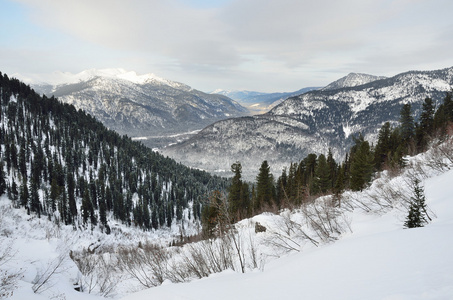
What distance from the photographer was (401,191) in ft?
51.1

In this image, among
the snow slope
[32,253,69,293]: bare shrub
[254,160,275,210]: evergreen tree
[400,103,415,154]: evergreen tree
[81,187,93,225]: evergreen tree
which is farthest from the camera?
[81,187,93,225]: evergreen tree

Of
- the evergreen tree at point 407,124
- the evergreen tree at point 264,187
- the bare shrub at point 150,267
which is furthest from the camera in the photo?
the evergreen tree at point 407,124

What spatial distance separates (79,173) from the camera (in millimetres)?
108250

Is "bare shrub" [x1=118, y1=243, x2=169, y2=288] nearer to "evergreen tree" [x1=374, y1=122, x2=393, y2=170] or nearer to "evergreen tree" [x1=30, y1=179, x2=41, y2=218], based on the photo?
"evergreen tree" [x1=374, y1=122, x2=393, y2=170]

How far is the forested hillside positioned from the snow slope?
66092 millimetres

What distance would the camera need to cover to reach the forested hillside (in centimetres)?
→ 8556

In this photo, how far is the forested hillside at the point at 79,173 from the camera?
85.6m

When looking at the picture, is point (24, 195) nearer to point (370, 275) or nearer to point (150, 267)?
point (150, 267)

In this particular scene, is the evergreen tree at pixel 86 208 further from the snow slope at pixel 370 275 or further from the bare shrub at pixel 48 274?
the snow slope at pixel 370 275

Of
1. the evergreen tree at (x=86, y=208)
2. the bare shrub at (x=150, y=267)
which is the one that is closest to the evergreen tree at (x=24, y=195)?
the evergreen tree at (x=86, y=208)

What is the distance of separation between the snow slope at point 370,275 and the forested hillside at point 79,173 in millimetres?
66092

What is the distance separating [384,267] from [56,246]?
68.3 ft

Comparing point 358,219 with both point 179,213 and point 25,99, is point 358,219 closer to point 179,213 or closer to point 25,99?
point 179,213

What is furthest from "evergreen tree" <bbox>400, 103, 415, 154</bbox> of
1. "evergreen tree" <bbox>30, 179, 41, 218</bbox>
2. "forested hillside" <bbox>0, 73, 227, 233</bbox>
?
"evergreen tree" <bbox>30, 179, 41, 218</bbox>
